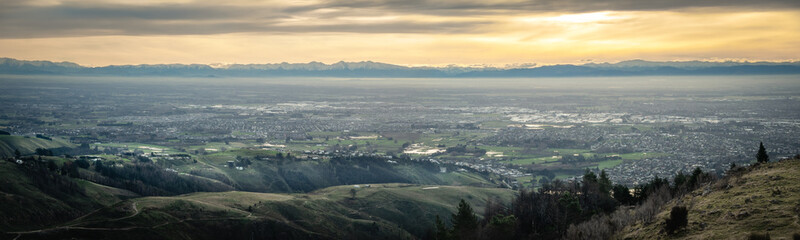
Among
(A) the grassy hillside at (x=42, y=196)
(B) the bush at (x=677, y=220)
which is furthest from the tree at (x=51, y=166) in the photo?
(B) the bush at (x=677, y=220)

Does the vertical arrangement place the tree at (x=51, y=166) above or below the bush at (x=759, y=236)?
below

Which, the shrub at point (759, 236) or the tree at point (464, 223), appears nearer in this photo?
the shrub at point (759, 236)

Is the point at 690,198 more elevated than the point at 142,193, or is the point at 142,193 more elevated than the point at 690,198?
the point at 690,198

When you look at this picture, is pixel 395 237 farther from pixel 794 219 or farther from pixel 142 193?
pixel 794 219

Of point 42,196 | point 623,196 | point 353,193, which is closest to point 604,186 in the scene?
point 623,196

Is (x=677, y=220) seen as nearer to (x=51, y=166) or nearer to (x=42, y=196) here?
(x=42, y=196)

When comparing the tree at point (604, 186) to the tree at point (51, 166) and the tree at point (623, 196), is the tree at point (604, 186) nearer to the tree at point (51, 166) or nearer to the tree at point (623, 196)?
the tree at point (623, 196)

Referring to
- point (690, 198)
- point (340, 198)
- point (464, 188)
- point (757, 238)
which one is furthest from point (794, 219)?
point (464, 188)
